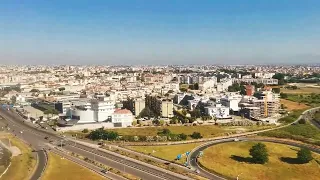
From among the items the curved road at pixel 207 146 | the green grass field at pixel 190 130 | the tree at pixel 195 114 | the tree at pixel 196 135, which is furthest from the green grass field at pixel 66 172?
the tree at pixel 195 114

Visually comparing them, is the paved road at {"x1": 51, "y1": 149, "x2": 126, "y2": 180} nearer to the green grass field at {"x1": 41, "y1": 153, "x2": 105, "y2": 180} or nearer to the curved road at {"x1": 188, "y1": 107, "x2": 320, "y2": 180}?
the green grass field at {"x1": 41, "y1": 153, "x2": 105, "y2": 180}

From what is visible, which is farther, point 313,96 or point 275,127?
point 313,96

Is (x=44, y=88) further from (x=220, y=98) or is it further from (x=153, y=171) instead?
(x=153, y=171)

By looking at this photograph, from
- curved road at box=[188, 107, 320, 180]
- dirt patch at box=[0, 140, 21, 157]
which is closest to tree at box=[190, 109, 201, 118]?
curved road at box=[188, 107, 320, 180]

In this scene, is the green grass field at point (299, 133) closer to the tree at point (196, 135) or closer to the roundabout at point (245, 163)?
the roundabout at point (245, 163)

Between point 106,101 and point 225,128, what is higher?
point 106,101

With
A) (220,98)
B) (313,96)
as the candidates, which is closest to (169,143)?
(220,98)
